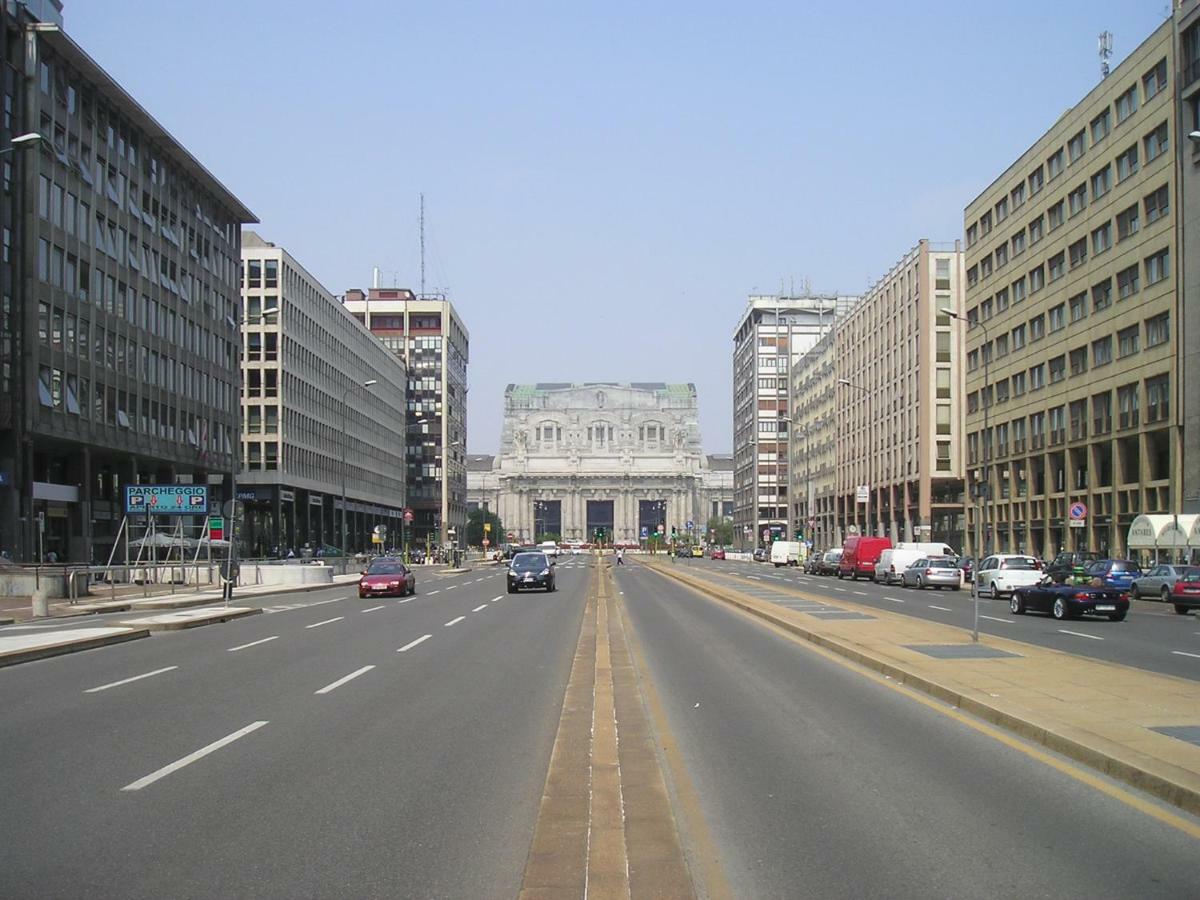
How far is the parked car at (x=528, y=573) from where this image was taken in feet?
146

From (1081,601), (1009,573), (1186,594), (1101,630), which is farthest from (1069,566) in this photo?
(1101,630)

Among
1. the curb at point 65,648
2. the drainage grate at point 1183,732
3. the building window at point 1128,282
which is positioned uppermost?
the building window at point 1128,282

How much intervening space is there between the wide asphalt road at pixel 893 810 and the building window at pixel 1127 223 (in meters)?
50.8

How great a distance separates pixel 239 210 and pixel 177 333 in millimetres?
14204

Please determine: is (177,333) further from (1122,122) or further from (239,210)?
(1122,122)

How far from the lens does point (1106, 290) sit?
199ft

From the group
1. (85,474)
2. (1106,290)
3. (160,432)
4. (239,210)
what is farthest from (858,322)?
(85,474)

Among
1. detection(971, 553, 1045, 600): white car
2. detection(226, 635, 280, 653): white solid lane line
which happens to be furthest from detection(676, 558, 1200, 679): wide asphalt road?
detection(226, 635, 280, 653): white solid lane line

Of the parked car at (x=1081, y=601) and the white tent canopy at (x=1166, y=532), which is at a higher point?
the white tent canopy at (x=1166, y=532)

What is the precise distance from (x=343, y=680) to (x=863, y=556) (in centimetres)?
4836

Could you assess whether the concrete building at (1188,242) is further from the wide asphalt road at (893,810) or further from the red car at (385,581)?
the wide asphalt road at (893,810)

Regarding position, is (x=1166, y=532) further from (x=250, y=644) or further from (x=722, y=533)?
(x=722, y=533)

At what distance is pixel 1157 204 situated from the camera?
181 ft

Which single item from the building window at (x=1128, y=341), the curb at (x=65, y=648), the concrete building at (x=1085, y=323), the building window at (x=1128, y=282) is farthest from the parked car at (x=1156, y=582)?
the curb at (x=65, y=648)
